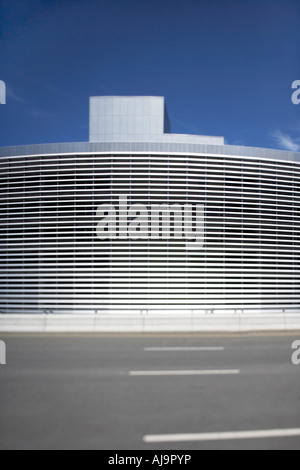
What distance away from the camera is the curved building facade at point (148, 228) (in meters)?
25.6

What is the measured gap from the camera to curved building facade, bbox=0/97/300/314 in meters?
25.6

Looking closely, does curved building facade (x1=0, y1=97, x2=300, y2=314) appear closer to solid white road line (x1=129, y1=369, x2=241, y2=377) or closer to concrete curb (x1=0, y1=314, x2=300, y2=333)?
concrete curb (x1=0, y1=314, x2=300, y2=333)

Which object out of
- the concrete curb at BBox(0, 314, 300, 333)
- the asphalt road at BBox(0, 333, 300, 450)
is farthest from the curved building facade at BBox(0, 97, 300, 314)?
the asphalt road at BBox(0, 333, 300, 450)

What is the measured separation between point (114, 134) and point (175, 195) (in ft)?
39.5

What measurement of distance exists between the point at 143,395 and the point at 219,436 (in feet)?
6.09

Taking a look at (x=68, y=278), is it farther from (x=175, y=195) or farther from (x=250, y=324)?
(x=250, y=324)

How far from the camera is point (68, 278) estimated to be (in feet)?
85.7

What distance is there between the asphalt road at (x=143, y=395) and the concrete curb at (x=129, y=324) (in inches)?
73.8

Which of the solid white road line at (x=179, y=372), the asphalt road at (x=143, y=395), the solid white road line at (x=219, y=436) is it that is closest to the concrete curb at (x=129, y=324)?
the asphalt road at (x=143, y=395)

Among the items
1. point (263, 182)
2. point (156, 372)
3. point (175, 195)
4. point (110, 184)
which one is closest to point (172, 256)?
point (175, 195)

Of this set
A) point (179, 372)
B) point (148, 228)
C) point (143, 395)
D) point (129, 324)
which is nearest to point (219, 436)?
point (143, 395)

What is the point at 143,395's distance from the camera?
5.50m

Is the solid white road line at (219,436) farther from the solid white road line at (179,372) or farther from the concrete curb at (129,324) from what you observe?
the concrete curb at (129,324)
